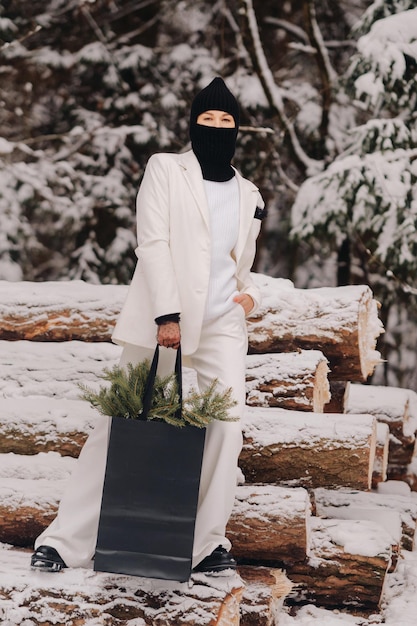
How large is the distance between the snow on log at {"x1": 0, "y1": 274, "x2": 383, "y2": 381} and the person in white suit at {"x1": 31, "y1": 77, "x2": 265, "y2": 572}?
150cm

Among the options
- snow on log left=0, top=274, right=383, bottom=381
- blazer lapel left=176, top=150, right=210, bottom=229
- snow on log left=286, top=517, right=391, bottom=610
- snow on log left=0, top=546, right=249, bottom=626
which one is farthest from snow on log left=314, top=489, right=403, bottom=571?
blazer lapel left=176, top=150, right=210, bottom=229

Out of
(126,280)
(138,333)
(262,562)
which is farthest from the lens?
(126,280)

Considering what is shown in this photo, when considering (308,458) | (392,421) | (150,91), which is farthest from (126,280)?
(308,458)

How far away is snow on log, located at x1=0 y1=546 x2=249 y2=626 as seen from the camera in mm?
3484

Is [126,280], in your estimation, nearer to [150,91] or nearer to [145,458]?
[150,91]

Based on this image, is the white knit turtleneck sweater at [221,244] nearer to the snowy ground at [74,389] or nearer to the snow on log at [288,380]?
the snow on log at [288,380]

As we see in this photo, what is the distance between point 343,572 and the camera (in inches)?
180

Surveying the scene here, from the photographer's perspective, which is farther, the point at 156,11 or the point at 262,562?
the point at 156,11

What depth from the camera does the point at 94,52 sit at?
471 inches

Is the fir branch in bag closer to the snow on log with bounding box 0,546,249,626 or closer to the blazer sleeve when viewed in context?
the blazer sleeve

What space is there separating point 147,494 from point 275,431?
1.44m

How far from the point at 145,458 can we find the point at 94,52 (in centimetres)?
958

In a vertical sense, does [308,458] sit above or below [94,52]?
below

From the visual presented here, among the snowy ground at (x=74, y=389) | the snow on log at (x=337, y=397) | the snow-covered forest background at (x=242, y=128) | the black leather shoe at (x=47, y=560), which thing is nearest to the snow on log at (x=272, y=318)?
the snowy ground at (x=74, y=389)
